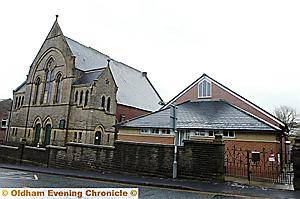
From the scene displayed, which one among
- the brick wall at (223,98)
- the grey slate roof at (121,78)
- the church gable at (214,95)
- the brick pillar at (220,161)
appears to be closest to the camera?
the brick pillar at (220,161)

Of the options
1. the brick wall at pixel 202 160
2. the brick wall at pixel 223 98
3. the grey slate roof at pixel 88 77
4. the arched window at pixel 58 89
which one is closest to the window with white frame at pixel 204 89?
the brick wall at pixel 223 98

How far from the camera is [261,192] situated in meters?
10.9

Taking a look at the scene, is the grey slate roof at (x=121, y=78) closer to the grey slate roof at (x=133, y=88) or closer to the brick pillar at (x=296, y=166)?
the grey slate roof at (x=133, y=88)

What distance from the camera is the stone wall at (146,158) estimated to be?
13289 millimetres

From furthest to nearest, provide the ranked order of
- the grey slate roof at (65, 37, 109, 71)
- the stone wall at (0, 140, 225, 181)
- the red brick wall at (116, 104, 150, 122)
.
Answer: the red brick wall at (116, 104, 150, 122) < the grey slate roof at (65, 37, 109, 71) < the stone wall at (0, 140, 225, 181)

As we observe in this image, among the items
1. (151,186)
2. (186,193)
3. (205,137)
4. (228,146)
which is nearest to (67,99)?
(205,137)

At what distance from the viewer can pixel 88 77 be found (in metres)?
32.7

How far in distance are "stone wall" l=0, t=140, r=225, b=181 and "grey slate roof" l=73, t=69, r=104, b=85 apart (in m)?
13.2

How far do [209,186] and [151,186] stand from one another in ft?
8.45

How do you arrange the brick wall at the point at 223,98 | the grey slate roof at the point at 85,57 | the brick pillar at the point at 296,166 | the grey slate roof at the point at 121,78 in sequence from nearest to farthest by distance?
the brick pillar at the point at 296,166 → the brick wall at the point at 223,98 → the grey slate roof at the point at 121,78 → the grey slate roof at the point at 85,57

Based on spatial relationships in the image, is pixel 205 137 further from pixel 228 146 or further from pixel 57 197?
pixel 57 197

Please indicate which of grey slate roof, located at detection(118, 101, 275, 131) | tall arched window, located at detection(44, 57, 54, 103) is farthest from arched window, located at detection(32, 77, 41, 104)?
grey slate roof, located at detection(118, 101, 275, 131)

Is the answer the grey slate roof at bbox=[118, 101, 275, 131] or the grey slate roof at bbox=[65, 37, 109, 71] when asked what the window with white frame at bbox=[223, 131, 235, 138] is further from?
the grey slate roof at bbox=[65, 37, 109, 71]

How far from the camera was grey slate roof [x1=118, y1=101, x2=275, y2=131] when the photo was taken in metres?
20.0
